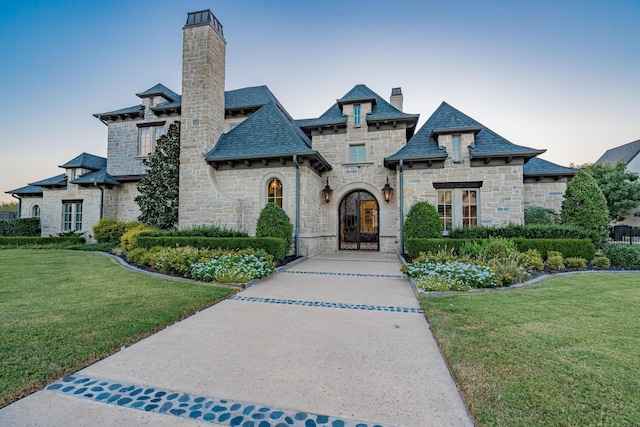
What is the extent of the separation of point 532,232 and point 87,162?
72.8ft

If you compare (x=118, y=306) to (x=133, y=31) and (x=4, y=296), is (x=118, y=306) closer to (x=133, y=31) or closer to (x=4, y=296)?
(x=4, y=296)

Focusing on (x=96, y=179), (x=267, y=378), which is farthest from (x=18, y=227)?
(x=267, y=378)

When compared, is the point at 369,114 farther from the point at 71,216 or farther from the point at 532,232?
the point at 71,216

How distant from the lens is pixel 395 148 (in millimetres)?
12828

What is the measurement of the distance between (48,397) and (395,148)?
12908 mm

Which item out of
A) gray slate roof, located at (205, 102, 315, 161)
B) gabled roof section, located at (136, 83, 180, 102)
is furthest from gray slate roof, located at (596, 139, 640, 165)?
gabled roof section, located at (136, 83, 180, 102)

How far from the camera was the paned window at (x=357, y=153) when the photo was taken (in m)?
13.1

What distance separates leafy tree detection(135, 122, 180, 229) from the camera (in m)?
12.4

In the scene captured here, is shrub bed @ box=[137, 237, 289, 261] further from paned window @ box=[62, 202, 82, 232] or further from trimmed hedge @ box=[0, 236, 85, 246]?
paned window @ box=[62, 202, 82, 232]

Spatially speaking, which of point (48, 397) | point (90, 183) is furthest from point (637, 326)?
point (90, 183)

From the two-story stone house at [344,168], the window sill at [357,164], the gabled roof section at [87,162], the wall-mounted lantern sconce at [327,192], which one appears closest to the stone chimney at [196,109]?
the two-story stone house at [344,168]

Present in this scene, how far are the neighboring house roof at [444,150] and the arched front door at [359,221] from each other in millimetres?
2301

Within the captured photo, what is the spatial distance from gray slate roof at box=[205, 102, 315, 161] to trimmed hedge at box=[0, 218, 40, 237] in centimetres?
1423

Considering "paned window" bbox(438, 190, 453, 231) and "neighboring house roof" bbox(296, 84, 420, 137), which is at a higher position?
"neighboring house roof" bbox(296, 84, 420, 137)
